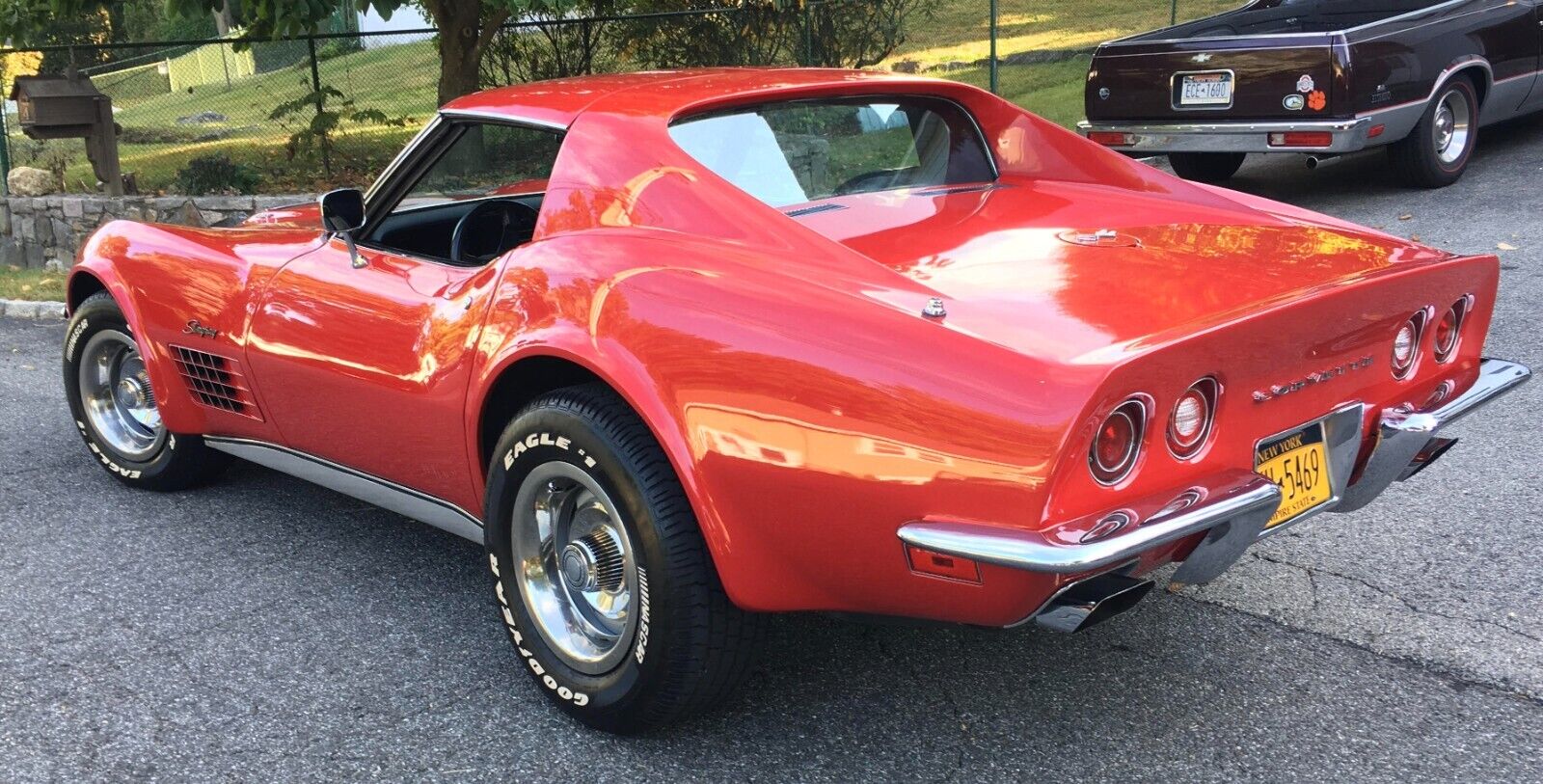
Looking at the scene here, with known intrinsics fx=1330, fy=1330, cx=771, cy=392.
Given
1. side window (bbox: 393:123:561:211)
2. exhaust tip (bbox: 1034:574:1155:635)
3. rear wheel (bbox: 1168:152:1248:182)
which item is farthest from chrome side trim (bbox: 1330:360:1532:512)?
rear wheel (bbox: 1168:152:1248:182)

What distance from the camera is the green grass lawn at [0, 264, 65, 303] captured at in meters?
8.66

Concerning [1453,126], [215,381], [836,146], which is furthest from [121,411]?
[1453,126]

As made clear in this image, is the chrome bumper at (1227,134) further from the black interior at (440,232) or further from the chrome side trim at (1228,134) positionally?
the black interior at (440,232)

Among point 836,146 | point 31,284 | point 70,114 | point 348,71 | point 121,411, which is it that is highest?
point 836,146

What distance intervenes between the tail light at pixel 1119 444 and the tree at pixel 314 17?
24.0ft

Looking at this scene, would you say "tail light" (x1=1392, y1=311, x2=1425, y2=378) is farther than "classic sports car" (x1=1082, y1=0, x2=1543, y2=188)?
No

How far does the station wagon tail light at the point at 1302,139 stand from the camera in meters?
7.73

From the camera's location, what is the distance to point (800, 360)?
2506 mm

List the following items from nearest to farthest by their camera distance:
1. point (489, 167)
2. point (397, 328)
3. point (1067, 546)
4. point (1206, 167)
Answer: point (1067, 546), point (397, 328), point (489, 167), point (1206, 167)

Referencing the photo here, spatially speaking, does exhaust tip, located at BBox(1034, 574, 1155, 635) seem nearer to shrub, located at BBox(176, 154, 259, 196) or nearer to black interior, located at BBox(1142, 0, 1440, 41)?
black interior, located at BBox(1142, 0, 1440, 41)

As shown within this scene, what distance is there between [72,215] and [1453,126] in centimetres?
992

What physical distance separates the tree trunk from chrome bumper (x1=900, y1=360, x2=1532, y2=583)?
336 inches

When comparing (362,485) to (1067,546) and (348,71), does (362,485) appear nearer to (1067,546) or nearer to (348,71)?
(1067,546)

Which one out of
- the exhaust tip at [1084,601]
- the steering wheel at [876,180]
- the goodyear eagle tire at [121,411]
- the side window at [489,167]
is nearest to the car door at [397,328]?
the side window at [489,167]
